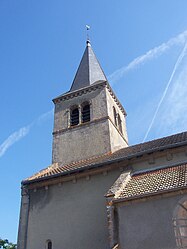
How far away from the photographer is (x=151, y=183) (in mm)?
9062

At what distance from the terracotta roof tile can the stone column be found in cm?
508

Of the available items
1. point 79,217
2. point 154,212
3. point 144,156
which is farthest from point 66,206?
point 154,212

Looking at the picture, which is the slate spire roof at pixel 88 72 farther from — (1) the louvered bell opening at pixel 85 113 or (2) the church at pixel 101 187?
(1) the louvered bell opening at pixel 85 113

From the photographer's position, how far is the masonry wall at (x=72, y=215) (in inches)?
419

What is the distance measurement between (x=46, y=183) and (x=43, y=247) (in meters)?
2.62

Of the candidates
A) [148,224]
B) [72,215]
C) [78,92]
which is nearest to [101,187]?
[72,215]

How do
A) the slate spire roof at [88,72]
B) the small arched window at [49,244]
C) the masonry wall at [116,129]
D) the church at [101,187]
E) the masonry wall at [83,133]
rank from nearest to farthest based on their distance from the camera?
the church at [101,187] < the small arched window at [49,244] < the masonry wall at [83,133] < the masonry wall at [116,129] < the slate spire roof at [88,72]

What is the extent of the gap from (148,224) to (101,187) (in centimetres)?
365

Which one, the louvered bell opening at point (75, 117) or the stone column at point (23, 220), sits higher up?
the louvered bell opening at point (75, 117)

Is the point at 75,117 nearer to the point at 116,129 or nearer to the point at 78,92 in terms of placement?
the point at 78,92

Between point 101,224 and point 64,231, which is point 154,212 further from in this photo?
point 64,231

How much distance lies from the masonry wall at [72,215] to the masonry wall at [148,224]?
2.32 metres

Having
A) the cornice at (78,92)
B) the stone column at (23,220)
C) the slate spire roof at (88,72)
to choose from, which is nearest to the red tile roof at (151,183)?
the stone column at (23,220)

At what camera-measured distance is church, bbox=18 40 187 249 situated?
26.2ft
